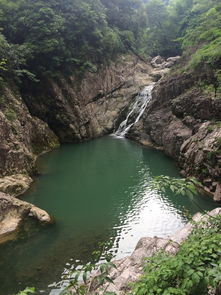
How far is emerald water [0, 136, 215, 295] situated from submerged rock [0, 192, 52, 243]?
442 millimetres

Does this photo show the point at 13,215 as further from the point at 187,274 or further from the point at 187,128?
the point at 187,128

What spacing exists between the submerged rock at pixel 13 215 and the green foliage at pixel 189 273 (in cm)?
787

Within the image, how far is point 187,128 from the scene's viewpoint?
1972 cm

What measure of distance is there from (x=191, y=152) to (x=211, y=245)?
42.9ft

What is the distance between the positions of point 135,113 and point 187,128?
11086mm

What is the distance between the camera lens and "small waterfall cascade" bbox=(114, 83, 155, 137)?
29.7 metres

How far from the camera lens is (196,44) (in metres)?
25.5

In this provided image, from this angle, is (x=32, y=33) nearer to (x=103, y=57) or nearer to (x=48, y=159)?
(x=103, y=57)

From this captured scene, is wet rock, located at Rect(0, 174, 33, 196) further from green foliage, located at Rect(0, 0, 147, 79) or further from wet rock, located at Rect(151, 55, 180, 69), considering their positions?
wet rock, located at Rect(151, 55, 180, 69)

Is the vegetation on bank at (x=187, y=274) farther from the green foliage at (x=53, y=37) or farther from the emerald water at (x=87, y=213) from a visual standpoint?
the green foliage at (x=53, y=37)

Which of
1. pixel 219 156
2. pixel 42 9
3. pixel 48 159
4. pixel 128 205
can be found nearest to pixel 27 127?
pixel 48 159

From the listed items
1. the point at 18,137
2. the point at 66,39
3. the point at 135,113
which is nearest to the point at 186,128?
the point at 135,113

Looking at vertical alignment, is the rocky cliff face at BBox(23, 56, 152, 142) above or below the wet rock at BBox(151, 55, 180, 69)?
below

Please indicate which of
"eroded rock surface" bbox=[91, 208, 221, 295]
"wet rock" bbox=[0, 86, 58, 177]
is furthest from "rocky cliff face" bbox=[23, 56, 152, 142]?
"eroded rock surface" bbox=[91, 208, 221, 295]
